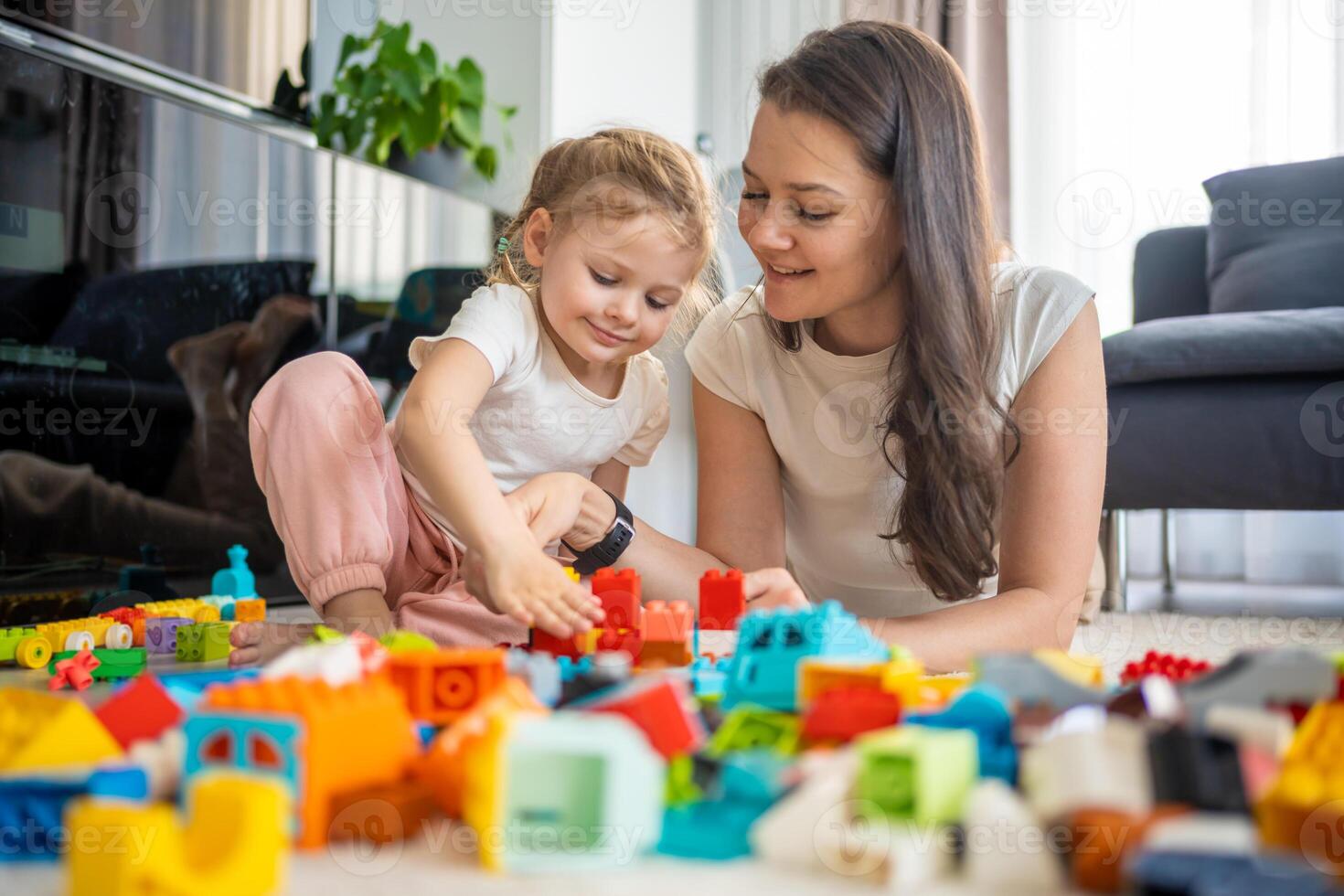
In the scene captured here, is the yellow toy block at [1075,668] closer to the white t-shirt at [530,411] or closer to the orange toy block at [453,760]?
the orange toy block at [453,760]

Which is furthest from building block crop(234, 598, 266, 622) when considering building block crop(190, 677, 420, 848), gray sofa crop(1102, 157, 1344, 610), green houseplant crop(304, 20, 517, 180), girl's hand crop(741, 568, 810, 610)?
gray sofa crop(1102, 157, 1344, 610)

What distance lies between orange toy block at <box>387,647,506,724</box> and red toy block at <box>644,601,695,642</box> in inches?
10.0

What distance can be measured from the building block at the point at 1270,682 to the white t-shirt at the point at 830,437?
2.49 feet

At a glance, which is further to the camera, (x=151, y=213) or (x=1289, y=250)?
(x=1289, y=250)

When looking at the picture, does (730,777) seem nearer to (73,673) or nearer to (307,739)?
(307,739)

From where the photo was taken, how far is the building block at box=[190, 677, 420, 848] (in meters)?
0.43

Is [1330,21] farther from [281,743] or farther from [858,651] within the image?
[281,743]

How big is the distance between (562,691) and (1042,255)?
291 cm

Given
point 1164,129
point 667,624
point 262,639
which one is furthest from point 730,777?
point 1164,129

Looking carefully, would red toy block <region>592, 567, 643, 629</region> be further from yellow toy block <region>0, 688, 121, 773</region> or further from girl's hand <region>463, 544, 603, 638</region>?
yellow toy block <region>0, 688, 121, 773</region>

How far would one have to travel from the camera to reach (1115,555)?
2275mm

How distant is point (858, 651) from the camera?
0.72 m

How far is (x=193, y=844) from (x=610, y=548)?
828mm

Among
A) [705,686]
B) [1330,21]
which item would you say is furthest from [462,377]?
[1330,21]
